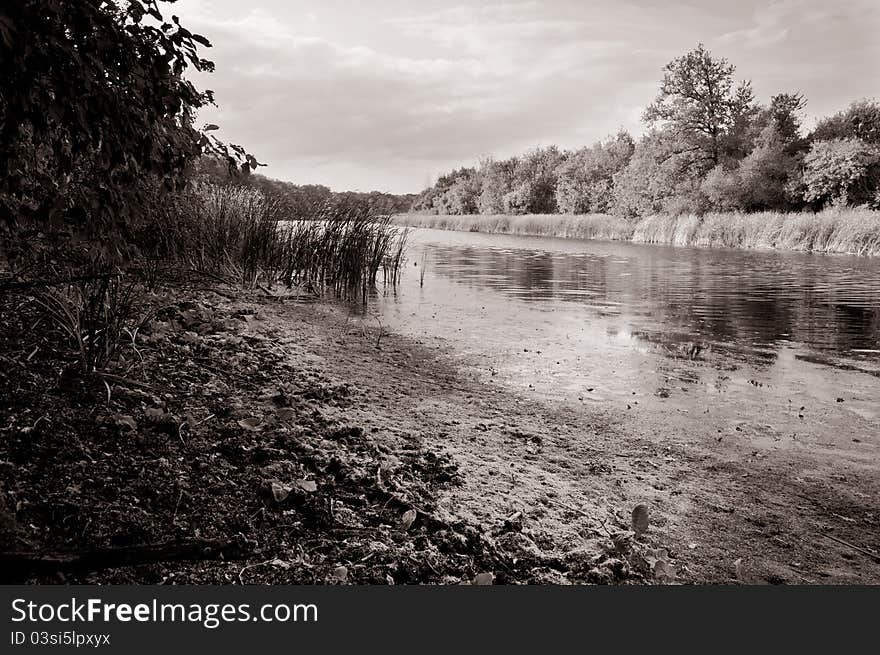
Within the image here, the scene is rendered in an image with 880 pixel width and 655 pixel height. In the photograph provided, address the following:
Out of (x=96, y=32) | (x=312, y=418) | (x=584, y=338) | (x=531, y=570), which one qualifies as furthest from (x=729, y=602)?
(x=584, y=338)

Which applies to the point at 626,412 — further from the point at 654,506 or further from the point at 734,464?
the point at 654,506

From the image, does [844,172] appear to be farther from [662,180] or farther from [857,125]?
[662,180]

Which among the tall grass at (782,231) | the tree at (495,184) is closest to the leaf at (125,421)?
the tall grass at (782,231)

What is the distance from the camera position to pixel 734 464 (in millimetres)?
4359

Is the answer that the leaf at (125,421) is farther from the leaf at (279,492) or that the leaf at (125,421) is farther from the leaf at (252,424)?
the leaf at (279,492)

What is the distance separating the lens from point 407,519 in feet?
10.1

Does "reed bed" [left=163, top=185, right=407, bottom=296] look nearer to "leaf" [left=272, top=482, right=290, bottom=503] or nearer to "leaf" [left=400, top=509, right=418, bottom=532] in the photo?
"leaf" [left=272, top=482, right=290, bottom=503]

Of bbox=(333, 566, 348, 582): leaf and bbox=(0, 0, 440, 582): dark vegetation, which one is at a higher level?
bbox=(0, 0, 440, 582): dark vegetation

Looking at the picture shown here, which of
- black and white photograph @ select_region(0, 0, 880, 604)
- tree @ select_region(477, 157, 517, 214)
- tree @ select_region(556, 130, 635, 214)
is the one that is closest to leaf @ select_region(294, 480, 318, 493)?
black and white photograph @ select_region(0, 0, 880, 604)

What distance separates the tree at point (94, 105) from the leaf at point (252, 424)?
133cm

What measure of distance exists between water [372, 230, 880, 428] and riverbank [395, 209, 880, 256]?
12571 mm

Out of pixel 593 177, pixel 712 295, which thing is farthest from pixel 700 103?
pixel 712 295

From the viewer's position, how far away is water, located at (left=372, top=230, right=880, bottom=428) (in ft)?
20.9

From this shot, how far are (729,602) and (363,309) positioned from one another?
872cm
